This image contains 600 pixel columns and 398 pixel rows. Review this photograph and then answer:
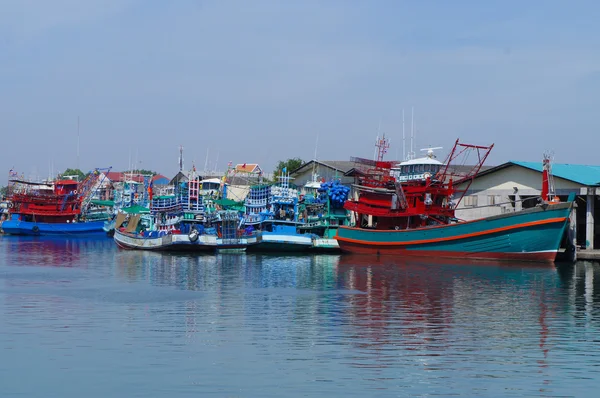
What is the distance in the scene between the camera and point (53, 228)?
290 ft

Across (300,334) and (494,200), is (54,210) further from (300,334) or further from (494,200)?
(300,334)

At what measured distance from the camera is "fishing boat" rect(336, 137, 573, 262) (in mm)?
45750

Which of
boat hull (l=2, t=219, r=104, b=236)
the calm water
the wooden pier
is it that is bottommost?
the calm water

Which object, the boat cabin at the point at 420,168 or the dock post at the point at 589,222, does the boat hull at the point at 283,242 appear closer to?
the boat cabin at the point at 420,168

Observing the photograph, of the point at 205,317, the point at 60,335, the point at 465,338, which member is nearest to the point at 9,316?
the point at 60,335

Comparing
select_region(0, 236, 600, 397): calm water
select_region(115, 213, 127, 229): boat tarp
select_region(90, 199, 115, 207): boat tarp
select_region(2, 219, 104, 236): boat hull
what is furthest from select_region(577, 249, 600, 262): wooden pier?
select_region(90, 199, 115, 207): boat tarp

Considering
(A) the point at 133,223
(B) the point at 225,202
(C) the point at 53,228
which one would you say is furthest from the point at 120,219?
(C) the point at 53,228

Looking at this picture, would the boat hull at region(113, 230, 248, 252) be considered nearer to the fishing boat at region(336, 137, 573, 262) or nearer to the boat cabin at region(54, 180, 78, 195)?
the fishing boat at region(336, 137, 573, 262)

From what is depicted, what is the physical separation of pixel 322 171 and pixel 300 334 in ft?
169

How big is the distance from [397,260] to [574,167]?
14.2 meters

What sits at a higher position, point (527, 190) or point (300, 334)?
point (527, 190)

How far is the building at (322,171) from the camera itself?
2820 inches

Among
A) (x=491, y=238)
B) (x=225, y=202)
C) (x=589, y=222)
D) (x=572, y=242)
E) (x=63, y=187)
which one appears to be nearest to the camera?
(x=572, y=242)

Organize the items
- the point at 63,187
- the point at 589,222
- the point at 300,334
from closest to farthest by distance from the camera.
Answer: the point at 300,334 → the point at 589,222 → the point at 63,187
